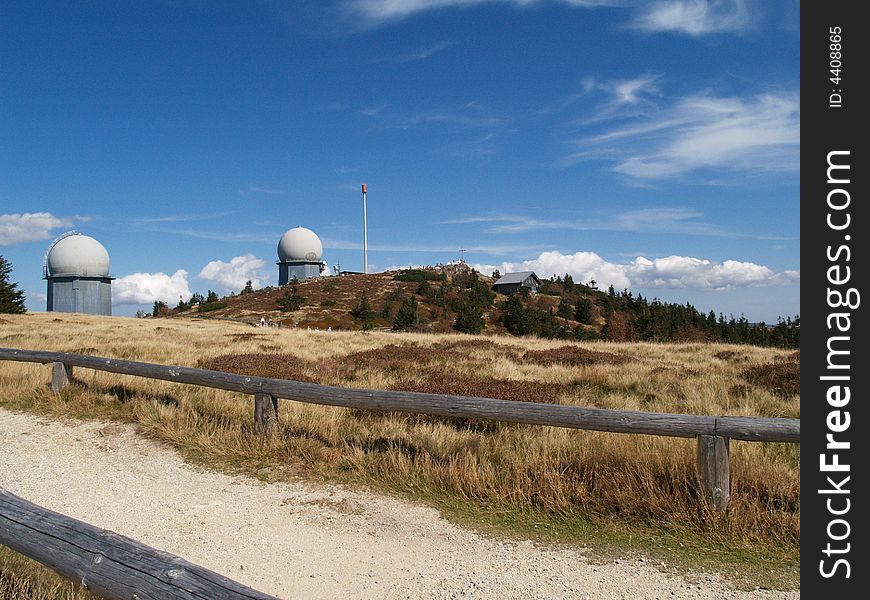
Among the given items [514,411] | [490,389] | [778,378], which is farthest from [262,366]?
[778,378]

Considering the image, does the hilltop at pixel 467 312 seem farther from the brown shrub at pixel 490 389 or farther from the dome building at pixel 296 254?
the brown shrub at pixel 490 389

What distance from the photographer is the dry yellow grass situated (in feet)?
16.2

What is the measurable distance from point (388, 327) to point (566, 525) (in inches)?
1939

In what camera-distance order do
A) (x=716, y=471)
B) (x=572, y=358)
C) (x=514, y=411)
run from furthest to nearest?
(x=572, y=358) < (x=514, y=411) < (x=716, y=471)

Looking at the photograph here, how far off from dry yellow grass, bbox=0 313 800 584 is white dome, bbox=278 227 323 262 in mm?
66072

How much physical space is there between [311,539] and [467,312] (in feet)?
159

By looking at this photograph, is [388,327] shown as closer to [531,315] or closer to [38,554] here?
[531,315]

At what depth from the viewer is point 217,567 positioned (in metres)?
4.38

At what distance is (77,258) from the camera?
191ft

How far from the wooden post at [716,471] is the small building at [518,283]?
244 feet

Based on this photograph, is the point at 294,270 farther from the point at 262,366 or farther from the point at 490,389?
the point at 490,389

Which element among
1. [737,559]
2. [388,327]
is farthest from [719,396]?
[388,327]

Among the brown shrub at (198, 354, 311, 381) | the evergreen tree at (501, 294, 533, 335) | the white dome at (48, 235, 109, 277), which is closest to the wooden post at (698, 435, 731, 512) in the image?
the brown shrub at (198, 354, 311, 381)

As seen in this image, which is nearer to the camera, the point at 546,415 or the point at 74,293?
the point at 546,415
